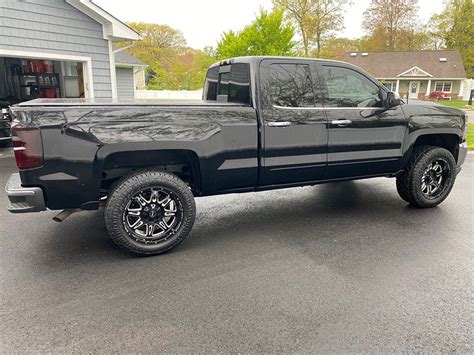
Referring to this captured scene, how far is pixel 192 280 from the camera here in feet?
10.1

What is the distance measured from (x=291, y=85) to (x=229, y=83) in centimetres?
78

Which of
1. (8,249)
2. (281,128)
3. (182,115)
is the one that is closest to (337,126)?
(281,128)

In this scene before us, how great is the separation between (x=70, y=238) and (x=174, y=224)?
128cm

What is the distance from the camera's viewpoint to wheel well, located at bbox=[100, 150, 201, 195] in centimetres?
342

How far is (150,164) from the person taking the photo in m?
3.63

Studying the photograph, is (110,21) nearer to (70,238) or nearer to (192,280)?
(70,238)

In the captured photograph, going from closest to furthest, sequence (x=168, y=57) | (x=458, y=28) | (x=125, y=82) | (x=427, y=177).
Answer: (x=427, y=177) → (x=125, y=82) → (x=168, y=57) → (x=458, y=28)

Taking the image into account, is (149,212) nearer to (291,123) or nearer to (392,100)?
(291,123)

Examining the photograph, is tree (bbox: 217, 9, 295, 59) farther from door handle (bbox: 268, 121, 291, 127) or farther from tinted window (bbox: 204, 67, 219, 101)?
door handle (bbox: 268, 121, 291, 127)

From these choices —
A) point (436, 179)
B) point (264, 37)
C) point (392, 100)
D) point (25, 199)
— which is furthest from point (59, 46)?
point (264, 37)

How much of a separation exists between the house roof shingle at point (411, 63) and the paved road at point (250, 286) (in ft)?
136

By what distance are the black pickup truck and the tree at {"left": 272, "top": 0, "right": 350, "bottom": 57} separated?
34622 millimetres

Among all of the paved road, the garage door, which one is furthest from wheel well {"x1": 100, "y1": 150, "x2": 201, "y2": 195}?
the garage door

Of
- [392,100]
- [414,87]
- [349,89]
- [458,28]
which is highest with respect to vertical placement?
[458,28]
